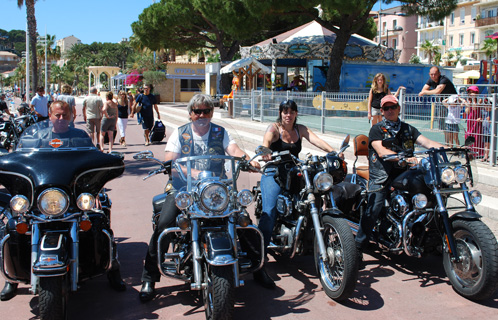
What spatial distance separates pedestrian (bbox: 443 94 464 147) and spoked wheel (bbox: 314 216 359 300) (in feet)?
20.2

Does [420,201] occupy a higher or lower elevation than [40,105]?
lower

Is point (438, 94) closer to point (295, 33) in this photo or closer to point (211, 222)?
point (211, 222)

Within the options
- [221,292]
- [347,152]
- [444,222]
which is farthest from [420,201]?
[347,152]

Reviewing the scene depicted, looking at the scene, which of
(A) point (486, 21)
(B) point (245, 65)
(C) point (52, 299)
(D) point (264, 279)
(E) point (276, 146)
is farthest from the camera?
(A) point (486, 21)

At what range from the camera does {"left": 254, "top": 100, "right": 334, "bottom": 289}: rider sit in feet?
16.0

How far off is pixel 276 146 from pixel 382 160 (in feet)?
3.64

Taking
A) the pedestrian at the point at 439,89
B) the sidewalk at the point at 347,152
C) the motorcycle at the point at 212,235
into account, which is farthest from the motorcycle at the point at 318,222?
the pedestrian at the point at 439,89

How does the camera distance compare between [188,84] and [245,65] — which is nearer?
[245,65]

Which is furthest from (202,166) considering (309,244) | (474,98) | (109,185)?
(474,98)

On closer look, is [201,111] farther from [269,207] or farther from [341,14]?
[341,14]

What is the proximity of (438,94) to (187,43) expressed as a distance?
34.1 m

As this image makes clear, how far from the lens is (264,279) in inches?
181

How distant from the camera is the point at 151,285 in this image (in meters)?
4.31

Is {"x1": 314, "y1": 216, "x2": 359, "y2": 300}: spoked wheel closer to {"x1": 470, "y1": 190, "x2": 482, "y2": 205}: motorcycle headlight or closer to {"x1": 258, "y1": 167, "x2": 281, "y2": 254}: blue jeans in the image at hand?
{"x1": 258, "y1": 167, "x2": 281, "y2": 254}: blue jeans
